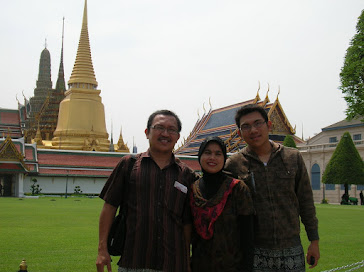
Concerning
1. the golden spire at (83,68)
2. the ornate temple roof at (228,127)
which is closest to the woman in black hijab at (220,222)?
the ornate temple roof at (228,127)

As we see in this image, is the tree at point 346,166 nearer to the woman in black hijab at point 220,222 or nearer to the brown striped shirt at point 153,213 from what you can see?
the woman in black hijab at point 220,222

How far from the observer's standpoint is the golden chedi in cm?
4331

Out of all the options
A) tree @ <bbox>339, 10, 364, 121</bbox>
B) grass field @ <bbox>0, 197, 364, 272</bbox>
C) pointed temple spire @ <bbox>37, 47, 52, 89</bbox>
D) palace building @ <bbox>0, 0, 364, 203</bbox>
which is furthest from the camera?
pointed temple spire @ <bbox>37, 47, 52, 89</bbox>

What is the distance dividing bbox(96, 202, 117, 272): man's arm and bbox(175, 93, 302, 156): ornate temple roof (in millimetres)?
32167

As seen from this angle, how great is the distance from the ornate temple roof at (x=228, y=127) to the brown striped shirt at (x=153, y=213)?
32118 millimetres

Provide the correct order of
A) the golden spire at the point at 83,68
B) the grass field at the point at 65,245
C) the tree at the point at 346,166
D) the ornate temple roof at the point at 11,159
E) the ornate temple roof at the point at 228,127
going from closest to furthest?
1. the grass field at the point at 65,245
2. the ornate temple roof at the point at 11,159
3. the tree at the point at 346,166
4. the ornate temple roof at the point at 228,127
5. the golden spire at the point at 83,68

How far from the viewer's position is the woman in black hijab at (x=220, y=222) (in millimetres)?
3260

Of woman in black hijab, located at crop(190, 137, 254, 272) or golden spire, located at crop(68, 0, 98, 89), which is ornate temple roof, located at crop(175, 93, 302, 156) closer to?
golden spire, located at crop(68, 0, 98, 89)

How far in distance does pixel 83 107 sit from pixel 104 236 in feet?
139

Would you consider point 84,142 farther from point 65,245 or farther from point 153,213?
point 153,213

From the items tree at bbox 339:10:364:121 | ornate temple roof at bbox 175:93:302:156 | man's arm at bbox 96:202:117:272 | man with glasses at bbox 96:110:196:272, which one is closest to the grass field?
man's arm at bbox 96:202:117:272

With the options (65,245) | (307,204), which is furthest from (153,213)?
(65,245)

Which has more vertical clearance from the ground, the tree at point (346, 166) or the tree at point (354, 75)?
the tree at point (354, 75)

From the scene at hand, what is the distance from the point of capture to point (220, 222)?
3.29 meters
